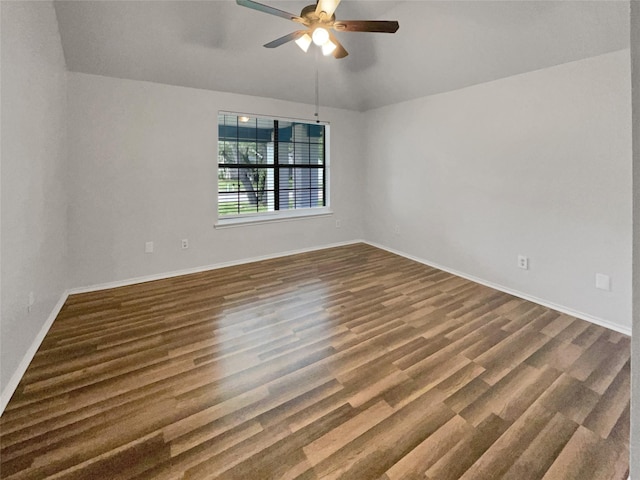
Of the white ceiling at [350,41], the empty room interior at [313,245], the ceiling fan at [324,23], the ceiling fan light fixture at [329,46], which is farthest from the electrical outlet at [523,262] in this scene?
the ceiling fan light fixture at [329,46]

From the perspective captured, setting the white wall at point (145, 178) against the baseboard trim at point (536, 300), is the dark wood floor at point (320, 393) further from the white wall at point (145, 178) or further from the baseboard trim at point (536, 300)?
the white wall at point (145, 178)

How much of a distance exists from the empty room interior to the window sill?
1.8 inches

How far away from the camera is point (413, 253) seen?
4.58m

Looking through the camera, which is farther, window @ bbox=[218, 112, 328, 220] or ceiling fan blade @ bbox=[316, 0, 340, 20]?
window @ bbox=[218, 112, 328, 220]

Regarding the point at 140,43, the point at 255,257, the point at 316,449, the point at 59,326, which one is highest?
the point at 140,43

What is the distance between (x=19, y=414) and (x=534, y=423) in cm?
275

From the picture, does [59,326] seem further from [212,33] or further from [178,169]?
[212,33]

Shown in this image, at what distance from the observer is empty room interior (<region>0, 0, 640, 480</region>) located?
4.99 feet

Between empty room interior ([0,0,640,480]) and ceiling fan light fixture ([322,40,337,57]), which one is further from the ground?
ceiling fan light fixture ([322,40,337,57])

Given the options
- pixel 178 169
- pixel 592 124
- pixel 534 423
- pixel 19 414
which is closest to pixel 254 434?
pixel 19 414

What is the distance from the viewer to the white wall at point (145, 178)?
324cm

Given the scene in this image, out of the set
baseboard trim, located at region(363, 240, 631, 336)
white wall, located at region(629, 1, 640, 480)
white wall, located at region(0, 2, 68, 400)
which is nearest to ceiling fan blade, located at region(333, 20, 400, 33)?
white wall, located at region(629, 1, 640, 480)

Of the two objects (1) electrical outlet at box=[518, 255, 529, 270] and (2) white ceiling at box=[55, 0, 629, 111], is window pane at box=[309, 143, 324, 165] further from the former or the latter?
(1) electrical outlet at box=[518, 255, 529, 270]

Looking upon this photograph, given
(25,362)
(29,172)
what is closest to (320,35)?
(29,172)
